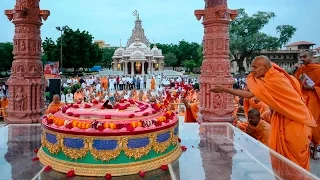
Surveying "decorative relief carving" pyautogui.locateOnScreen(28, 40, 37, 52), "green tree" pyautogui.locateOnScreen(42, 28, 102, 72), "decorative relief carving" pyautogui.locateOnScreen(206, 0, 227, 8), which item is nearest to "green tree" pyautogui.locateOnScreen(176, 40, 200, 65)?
"green tree" pyautogui.locateOnScreen(42, 28, 102, 72)

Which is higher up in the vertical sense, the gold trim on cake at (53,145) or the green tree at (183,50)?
the green tree at (183,50)

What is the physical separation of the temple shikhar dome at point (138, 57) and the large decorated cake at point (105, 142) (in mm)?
41997

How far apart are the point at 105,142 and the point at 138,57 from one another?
4270cm

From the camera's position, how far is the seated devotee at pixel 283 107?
11.8 ft

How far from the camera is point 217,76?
7.18m

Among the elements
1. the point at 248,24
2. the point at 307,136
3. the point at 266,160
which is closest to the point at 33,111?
the point at 266,160

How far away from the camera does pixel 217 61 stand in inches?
283

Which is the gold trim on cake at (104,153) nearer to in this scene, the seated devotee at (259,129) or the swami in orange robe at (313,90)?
the seated devotee at (259,129)

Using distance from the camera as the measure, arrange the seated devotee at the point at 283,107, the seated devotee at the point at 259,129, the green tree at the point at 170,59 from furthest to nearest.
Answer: the green tree at the point at 170,59
the seated devotee at the point at 259,129
the seated devotee at the point at 283,107

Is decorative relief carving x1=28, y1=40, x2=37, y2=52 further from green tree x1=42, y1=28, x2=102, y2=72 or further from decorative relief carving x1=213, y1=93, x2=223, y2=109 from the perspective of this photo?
green tree x1=42, y1=28, x2=102, y2=72

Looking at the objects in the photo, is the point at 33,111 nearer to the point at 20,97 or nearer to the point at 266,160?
the point at 20,97

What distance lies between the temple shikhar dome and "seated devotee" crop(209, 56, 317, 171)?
42.6 m

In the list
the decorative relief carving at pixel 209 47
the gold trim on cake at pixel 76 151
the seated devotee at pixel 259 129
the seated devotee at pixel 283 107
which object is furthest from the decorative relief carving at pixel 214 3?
the gold trim on cake at pixel 76 151

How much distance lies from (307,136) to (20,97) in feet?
20.8
